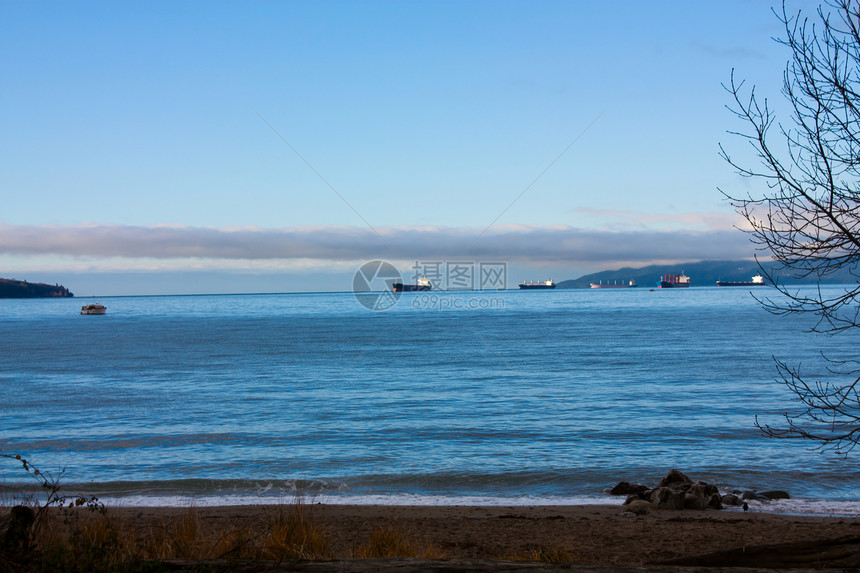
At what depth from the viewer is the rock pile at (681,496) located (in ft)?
38.5

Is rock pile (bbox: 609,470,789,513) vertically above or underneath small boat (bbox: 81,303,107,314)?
above

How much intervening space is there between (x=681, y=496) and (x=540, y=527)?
312 cm

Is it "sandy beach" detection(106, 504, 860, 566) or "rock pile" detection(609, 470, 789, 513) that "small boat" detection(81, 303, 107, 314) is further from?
"rock pile" detection(609, 470, 789, 513)

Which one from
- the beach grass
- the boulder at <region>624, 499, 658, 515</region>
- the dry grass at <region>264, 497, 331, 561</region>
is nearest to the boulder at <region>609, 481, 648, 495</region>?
the boulder at <region>624, 499, 658, 515</region>

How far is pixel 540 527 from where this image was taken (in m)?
10.4

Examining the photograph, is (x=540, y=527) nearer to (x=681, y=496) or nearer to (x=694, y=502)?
(x=681, y=496)

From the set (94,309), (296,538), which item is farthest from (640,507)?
(94,309)

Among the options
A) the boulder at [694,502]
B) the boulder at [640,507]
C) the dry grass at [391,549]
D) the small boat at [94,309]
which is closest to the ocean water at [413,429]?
the boulder at [640,507]

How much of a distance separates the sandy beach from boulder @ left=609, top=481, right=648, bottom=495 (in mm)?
1124

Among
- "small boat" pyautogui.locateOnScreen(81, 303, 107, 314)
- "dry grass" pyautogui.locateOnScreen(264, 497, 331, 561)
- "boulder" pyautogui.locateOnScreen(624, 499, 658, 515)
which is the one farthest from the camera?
"small boat" pyautogui.locateOnScreen(81, 303, 107, 314)

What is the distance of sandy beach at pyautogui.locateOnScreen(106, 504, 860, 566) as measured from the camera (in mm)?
8805

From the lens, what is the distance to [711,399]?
2408 centimetres

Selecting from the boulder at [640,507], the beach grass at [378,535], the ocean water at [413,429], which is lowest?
the ocean water at [413,429]

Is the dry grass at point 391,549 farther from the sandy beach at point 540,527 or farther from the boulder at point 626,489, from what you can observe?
the boulder at point 626,489
